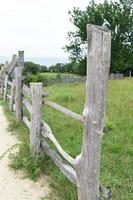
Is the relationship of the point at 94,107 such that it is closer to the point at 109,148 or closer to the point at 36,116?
the point at 36,116

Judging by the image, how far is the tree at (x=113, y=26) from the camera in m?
33.3

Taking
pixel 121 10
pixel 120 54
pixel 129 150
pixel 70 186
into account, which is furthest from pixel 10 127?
pixel 121 10

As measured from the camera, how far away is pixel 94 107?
364cm

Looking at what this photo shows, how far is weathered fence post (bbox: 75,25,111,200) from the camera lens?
11.5 ft

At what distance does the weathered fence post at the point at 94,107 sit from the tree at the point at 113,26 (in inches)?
1146

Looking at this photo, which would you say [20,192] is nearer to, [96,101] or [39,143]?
[39,143]

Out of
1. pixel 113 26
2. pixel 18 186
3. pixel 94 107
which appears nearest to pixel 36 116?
pixel 18 186

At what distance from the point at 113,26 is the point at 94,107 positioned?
104ft

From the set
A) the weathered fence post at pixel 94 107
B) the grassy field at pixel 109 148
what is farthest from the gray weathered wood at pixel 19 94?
the weathered fence post at pixel 94 107

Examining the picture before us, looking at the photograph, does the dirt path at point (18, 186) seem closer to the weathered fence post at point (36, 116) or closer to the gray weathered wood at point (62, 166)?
the gray weathered wood at point (62, 166)

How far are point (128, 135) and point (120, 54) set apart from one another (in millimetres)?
26202

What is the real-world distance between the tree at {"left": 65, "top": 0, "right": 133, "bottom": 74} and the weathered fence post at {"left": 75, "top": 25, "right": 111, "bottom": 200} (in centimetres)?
2910

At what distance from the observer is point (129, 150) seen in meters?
6.21

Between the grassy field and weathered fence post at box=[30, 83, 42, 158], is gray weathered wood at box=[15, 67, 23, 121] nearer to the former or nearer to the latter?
the grassy field
